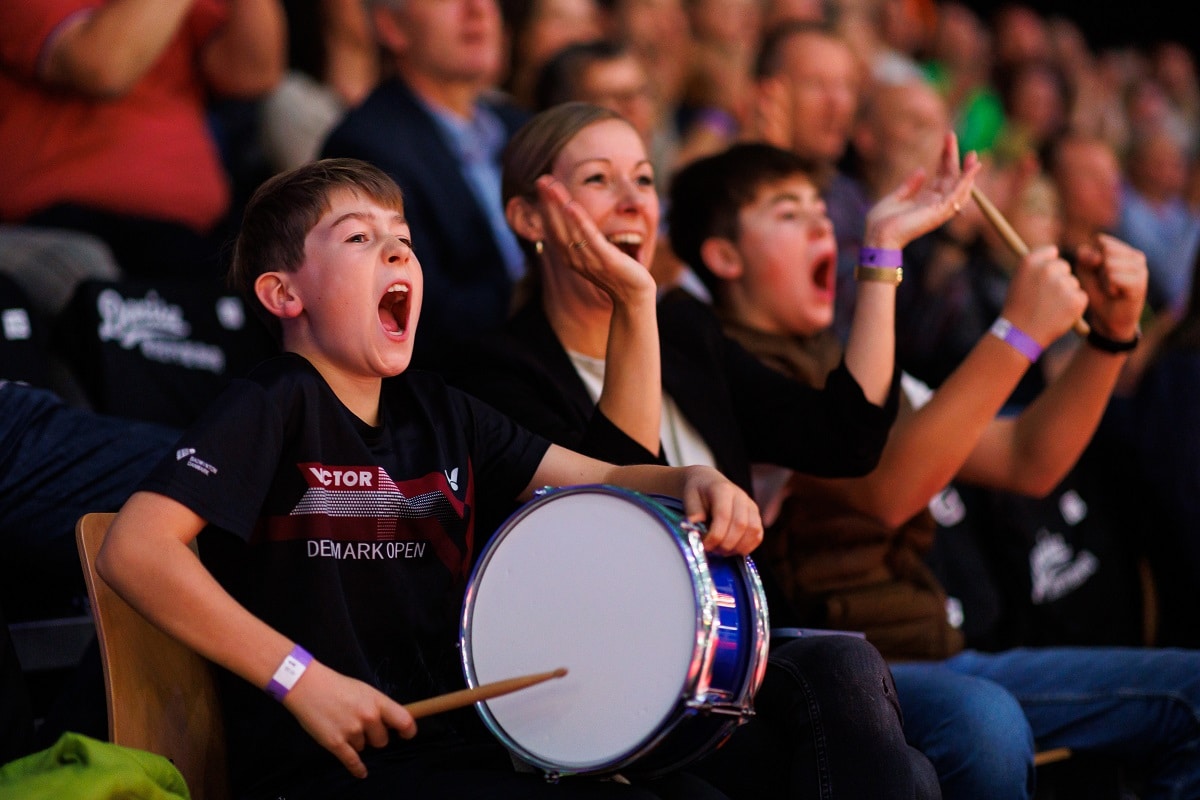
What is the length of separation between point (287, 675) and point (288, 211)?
664 millimetres

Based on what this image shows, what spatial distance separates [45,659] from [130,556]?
893mm

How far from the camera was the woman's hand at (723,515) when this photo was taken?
5.64 ft

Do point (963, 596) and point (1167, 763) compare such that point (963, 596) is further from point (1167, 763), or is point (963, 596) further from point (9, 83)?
point (9, 83)

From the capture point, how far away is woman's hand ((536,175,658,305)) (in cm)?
206

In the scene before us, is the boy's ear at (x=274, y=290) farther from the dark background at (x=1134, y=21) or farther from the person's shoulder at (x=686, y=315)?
the dark background at (x=1134, y=21)

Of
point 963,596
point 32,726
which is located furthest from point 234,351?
point 963,596

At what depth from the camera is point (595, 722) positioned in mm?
1671

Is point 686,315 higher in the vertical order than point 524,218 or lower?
lower

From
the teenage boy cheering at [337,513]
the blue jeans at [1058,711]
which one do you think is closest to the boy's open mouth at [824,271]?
the blue jeans at [1058,711]

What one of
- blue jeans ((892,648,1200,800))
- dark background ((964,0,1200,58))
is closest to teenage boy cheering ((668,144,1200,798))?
blue jeans ((892,648,1200,800))

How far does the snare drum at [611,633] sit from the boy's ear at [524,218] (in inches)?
33.6

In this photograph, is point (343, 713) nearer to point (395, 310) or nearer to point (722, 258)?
point (395, 310)

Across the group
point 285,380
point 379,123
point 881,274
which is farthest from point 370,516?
point 379,123

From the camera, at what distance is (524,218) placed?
8.30 ft
